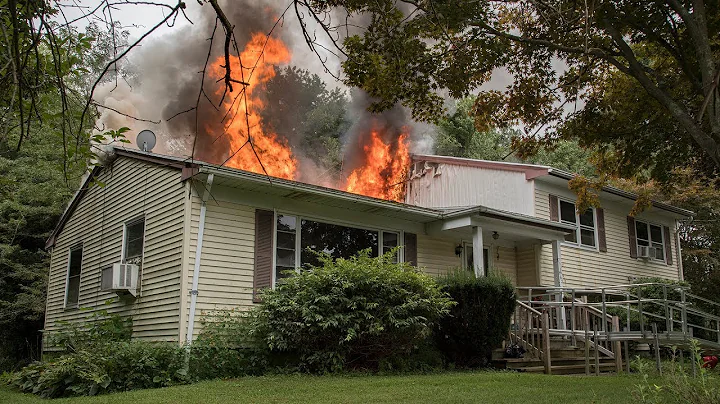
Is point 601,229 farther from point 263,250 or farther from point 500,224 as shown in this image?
point 263,250

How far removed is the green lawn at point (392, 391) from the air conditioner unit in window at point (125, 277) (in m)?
2.48

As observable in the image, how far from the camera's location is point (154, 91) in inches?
758

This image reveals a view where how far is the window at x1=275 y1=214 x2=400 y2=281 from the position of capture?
12297 millimetres

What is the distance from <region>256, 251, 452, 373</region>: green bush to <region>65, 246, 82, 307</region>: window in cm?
626

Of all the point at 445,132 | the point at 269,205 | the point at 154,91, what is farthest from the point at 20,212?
the point at 445,132

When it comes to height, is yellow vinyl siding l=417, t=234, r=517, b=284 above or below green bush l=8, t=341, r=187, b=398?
above

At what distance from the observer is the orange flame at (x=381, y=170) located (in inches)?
715

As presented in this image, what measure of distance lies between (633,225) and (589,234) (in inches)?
104

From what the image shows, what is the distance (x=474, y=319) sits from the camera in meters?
11.4

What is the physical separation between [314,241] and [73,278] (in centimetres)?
650

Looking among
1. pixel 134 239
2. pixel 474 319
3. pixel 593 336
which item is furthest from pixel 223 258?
pixel 593 336

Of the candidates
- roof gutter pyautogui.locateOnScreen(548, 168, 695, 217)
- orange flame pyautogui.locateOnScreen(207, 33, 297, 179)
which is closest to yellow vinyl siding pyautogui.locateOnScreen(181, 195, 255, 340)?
orange flame pyautogui.locateOnScreen(207, 33, 297, 179)

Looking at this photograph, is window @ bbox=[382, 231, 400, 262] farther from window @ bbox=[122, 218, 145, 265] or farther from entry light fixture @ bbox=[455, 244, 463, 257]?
window @ bbox=[122, 218, 145, 265]

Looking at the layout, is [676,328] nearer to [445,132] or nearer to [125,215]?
[125,215]
